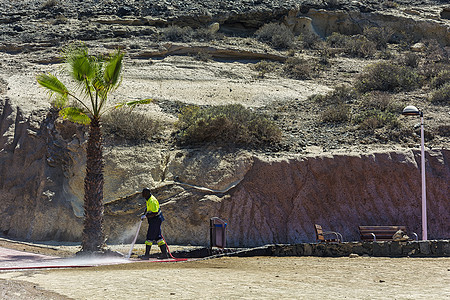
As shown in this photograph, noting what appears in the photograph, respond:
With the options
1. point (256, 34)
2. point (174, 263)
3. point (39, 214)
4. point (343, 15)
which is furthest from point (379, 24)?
point (174, 263)

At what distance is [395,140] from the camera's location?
67.2 feet

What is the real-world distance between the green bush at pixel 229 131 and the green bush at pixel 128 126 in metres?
1.30

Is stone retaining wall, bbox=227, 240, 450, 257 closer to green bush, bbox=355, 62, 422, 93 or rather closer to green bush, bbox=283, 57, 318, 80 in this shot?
green bush, bbox=355, 62, 422, 93

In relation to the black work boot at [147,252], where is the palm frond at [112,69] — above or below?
above

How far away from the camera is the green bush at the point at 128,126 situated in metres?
20.4

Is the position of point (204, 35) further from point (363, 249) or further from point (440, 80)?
point (363, 249)

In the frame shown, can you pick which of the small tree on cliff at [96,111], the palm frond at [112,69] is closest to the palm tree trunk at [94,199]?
the small tree on cliff at [96,111]

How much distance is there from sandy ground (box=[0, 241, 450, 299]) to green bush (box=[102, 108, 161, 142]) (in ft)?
28.6

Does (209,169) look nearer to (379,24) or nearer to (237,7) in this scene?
(237,7)

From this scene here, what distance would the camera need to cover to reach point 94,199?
14641 millimetres

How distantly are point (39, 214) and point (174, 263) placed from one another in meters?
8.10

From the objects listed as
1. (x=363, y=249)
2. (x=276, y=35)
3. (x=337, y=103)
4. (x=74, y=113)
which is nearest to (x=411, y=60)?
(x=276, y=35)

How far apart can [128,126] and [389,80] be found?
44.8ft

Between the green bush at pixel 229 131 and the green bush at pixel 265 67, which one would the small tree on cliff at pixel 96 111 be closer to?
the green bush at pixel 229 131
